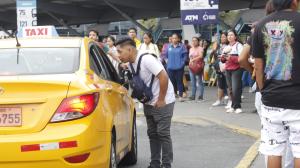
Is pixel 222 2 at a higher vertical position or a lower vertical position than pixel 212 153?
higher

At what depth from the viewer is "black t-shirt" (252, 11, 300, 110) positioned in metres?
4.26

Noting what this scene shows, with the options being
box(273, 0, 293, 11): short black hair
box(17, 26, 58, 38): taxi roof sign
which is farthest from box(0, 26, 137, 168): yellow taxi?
box(17, 26, 58, 38): taxi roof sign

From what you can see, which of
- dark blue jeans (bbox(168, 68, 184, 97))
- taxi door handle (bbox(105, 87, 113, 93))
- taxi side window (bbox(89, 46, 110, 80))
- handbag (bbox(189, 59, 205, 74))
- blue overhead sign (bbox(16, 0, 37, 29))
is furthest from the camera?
blue overhead sign (bbox(16, 0, 37, 29))

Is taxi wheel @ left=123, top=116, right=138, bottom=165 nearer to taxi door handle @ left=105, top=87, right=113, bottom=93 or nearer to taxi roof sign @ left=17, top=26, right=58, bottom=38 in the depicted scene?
taxi door handle @ left=105, top=87, right=113, bottom=93

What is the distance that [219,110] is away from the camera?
12797 millimetres

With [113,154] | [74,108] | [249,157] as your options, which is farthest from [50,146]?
[249,157]

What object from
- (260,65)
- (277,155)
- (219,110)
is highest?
(260,65)

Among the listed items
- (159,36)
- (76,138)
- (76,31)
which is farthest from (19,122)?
(76,31)

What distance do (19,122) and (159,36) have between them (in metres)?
24.6

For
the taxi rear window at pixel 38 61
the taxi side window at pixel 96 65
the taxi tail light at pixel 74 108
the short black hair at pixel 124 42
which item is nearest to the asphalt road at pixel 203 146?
the taxi side window at pixel 96 65

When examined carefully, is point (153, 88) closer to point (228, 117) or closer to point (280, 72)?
point (280, 72)

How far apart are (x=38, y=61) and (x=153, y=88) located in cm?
133

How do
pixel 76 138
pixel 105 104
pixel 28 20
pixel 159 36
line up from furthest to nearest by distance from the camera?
pixel 159 36, pixel 28 20, pixel 105 104, pixel 76 138

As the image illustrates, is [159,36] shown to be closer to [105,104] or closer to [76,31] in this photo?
[76,31]
